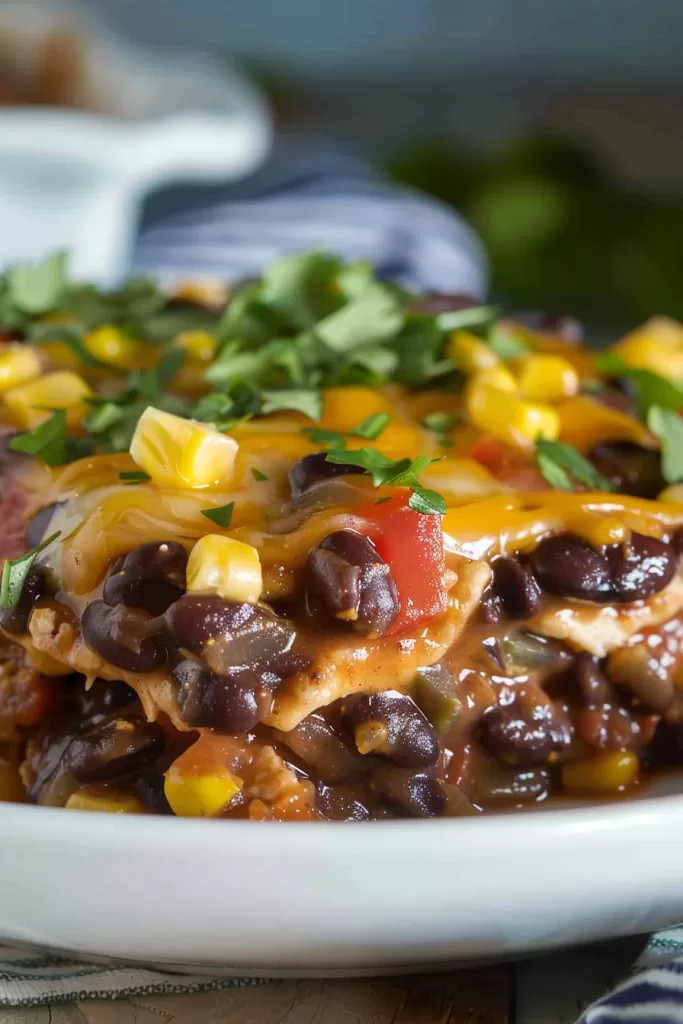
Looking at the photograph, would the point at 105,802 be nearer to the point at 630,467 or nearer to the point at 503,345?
the point at 630,467

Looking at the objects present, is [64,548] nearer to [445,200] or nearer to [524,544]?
[524,544]

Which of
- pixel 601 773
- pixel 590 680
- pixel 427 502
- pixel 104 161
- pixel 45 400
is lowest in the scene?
pixel 104 161

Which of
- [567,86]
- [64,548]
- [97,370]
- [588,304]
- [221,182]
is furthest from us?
[567,86]

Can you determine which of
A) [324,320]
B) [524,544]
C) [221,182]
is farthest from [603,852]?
[221,182]

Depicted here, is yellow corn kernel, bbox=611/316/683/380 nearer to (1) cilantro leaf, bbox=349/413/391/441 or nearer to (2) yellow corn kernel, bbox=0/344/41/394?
(1) cilantro leaf, bbox=349/413/391/441

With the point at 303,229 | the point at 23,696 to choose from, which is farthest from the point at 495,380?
the point at 303,229

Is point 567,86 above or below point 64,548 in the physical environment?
below

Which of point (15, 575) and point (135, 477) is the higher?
point (135, 477)
